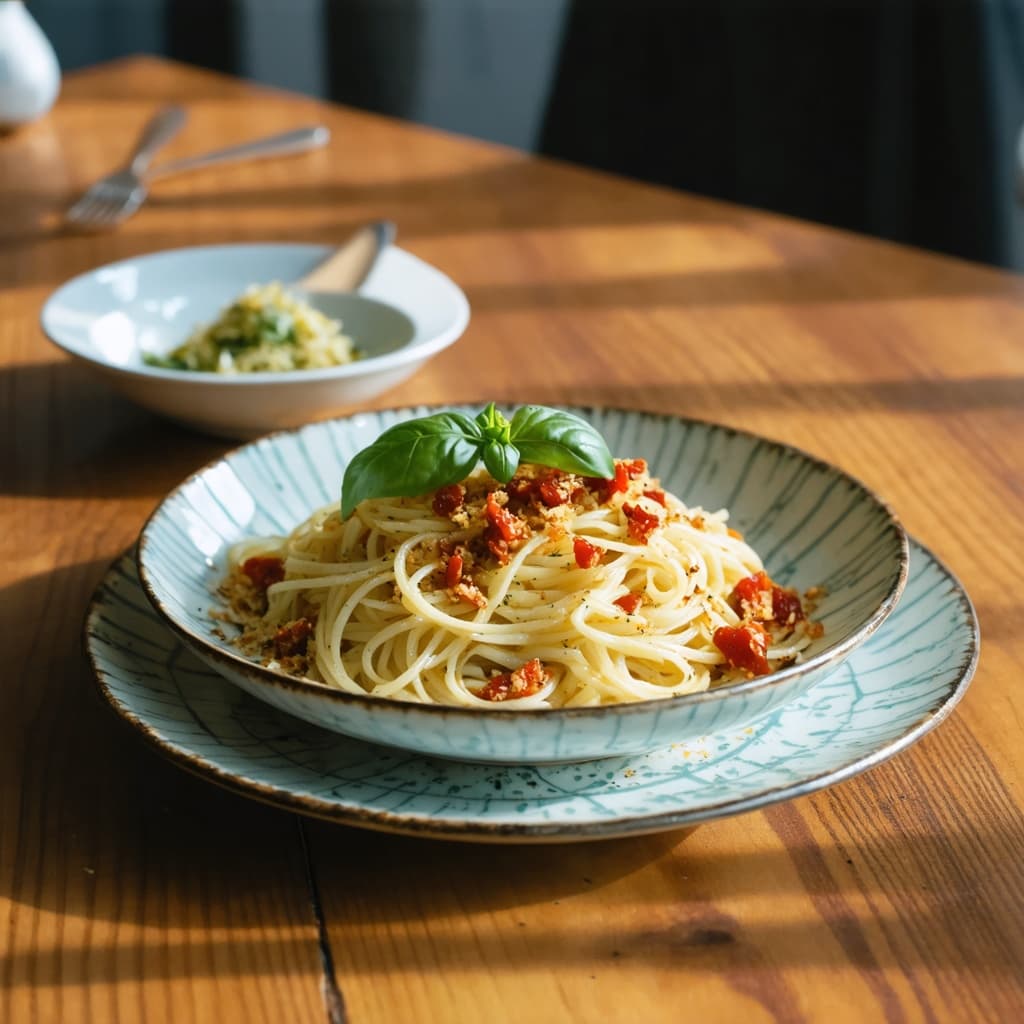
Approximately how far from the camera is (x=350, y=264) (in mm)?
2104

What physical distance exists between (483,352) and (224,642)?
0.95 metres

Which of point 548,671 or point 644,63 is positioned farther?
point 644,63

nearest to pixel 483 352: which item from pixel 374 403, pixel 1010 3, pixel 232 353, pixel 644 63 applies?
pixel 374 403

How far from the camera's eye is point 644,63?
4.47m

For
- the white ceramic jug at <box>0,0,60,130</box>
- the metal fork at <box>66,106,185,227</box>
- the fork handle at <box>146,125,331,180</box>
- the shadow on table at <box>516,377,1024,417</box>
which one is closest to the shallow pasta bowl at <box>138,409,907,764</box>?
the shadow on table at <box>516,377,1024,417</box>

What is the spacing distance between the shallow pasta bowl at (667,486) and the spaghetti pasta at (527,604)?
0.07 m

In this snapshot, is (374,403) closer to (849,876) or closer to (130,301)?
(130,301)

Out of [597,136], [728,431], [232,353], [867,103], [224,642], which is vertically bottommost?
[597,136]

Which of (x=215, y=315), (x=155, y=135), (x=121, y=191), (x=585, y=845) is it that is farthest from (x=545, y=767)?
(x=155, y=135)

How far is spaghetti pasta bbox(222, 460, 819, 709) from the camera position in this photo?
3.71 ft

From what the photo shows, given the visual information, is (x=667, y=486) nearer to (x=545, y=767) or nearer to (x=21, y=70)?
(x=545, y=767)

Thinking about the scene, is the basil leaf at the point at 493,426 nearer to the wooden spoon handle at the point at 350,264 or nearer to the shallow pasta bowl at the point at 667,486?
the shallow pasta bowl at the point at 667,486

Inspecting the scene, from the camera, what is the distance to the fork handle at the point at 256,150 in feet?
9.50

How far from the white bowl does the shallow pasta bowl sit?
177 millimetres
